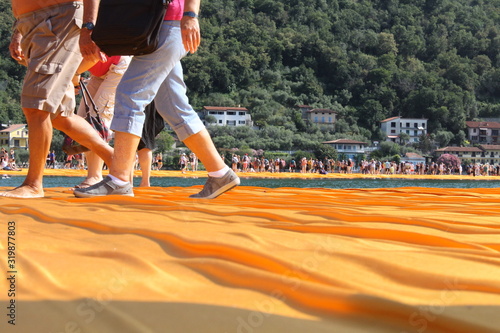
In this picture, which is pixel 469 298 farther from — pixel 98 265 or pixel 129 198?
pixel 129 198

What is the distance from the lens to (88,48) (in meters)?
2.44

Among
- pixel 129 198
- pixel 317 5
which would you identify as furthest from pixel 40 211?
pixel 317 5

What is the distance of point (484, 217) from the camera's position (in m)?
1.85

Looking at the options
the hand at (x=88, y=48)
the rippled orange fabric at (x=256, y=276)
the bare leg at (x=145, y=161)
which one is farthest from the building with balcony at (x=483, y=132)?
the rippled orange fabric at (x=256, y=276)

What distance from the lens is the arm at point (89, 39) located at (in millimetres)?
2434

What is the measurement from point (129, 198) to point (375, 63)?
8919 centimetres

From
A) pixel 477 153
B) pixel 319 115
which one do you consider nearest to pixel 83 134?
pixel 477 153

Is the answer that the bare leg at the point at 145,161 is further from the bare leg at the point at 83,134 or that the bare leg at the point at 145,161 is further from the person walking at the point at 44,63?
the person walking at the point at 44,63

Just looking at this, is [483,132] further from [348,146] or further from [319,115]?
[348,146]

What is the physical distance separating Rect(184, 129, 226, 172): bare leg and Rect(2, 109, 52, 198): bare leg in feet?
1.98

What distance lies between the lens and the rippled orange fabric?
84 cm

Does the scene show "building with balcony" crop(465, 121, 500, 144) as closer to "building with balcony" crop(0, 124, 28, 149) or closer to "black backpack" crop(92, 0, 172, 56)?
"building with balcony" crop(0, 124, 28, 149)

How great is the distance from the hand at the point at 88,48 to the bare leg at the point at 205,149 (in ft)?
1.68

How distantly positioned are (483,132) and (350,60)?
894 inches
